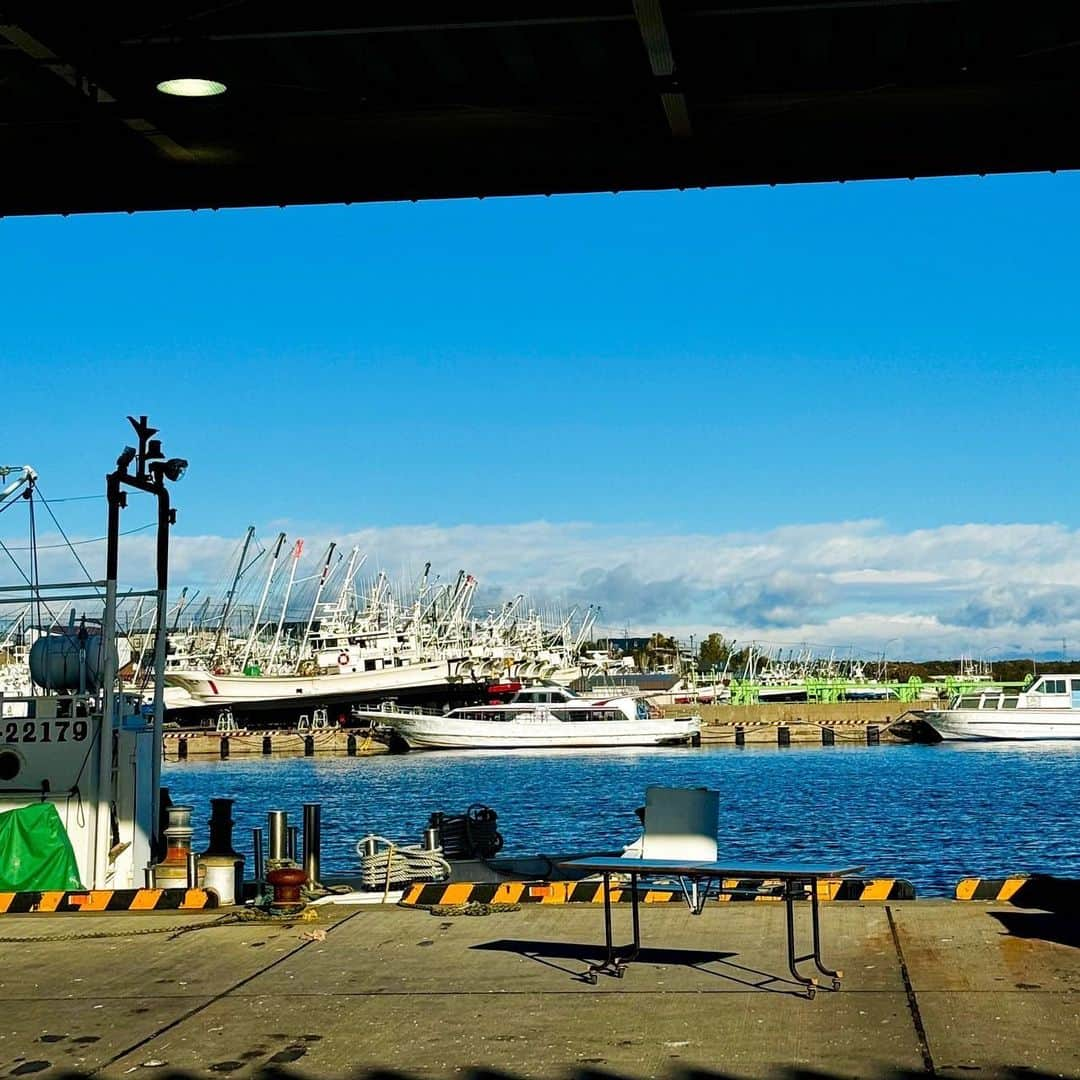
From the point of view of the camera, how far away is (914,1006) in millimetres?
9133

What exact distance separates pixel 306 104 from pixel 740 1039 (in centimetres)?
687

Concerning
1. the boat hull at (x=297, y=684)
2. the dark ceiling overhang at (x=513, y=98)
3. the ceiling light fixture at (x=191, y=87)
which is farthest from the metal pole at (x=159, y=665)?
the boat hull at (x=297, y=684)

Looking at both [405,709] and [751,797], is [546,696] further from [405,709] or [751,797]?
[751,797]

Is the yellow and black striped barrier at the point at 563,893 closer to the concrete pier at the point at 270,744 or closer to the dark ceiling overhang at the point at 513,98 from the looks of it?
the dark ceiling overhang at the point at 513,98

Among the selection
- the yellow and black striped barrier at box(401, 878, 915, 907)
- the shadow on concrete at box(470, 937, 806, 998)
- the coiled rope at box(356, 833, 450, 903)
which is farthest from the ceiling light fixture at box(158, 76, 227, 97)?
the coiled rope at box(356, 833, 450, 903)

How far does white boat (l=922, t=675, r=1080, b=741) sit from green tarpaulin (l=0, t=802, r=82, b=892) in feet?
322

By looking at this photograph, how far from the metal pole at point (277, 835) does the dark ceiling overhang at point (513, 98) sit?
24.7ft

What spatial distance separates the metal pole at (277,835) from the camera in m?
17.7

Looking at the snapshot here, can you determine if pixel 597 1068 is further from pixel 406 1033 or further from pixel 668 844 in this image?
pixel 668 844

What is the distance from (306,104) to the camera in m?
11.2

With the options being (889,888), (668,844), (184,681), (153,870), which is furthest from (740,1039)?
(184,681)

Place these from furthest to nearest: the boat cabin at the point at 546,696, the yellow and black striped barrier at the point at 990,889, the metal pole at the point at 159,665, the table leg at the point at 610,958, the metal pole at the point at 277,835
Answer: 1. the boat cabin at the point at 546,696
2. the metal pole at the point at 159,665
3. the metal pole at the point at 277,835
4. the yellow and black striped barrier at the point at 990,889
5. the table leg at the point at 610,958

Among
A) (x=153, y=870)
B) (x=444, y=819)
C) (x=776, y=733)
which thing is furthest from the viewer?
(x=776, y=733)

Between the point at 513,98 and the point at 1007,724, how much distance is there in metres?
104
